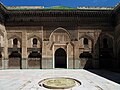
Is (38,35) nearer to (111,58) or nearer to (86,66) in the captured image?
(86,66)

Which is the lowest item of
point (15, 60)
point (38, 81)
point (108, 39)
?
point (38, 81)

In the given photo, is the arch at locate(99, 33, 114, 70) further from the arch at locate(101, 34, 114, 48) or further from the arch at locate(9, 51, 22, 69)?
the arch at locate(9, 51, 22, 69)

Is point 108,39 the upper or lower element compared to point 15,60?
upper

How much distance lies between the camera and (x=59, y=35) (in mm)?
16953

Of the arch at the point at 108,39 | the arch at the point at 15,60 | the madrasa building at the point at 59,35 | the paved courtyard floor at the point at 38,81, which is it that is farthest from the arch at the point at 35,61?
the arch at the point at 108,39

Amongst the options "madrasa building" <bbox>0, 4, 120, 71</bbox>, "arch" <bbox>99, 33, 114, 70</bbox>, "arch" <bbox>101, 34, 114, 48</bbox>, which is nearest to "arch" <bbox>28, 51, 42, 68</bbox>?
"madrasa building" <bbox>0, 4, 120, 71</bbox>

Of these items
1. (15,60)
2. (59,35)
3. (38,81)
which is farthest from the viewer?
(59,35)

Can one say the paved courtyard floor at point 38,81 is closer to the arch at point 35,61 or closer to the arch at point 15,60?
the arch at point 35,61

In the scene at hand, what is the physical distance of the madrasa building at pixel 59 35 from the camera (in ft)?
54.9

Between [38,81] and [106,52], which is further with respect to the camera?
[106,52]

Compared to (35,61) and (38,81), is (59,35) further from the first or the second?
(38,81)

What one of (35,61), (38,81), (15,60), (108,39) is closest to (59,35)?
(35,61)

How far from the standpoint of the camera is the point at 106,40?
673 inches

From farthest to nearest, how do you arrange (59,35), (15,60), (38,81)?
(59,35) < (15,60) < (38,81)
